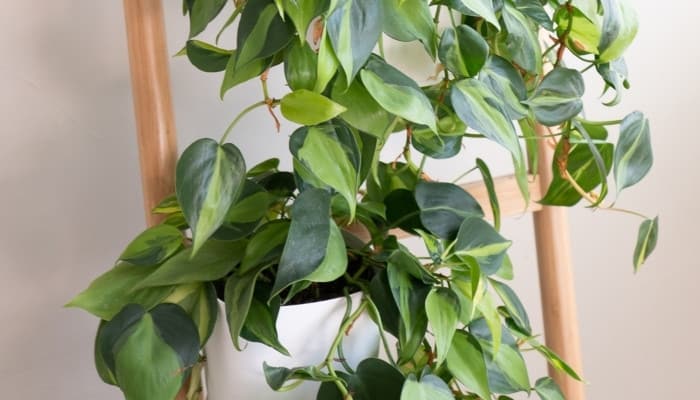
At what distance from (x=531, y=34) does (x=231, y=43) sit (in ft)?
1.43

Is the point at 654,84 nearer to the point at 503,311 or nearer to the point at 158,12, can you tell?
the point at 503,311

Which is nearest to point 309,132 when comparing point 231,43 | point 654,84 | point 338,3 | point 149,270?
point 338,3

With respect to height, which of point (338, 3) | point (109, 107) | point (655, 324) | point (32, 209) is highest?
point (338, 3)

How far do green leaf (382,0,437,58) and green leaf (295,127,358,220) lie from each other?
10 cm

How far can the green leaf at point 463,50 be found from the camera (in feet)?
2.25

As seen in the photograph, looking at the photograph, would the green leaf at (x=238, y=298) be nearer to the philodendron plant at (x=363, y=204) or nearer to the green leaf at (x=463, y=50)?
the philodendron plant at (x=363, y=204)

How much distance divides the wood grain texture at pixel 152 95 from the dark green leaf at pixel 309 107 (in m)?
0.20

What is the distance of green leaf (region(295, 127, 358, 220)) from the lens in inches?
24.9

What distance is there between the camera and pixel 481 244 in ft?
2.40

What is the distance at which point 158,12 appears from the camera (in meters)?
0.80

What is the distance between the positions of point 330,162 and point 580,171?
330 millimetres

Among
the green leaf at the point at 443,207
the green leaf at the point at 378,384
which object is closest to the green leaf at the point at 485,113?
the green leaf at the point at 443,207

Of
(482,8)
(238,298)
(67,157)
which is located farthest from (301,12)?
(67,157)

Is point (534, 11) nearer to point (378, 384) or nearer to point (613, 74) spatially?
point (613, 74)
